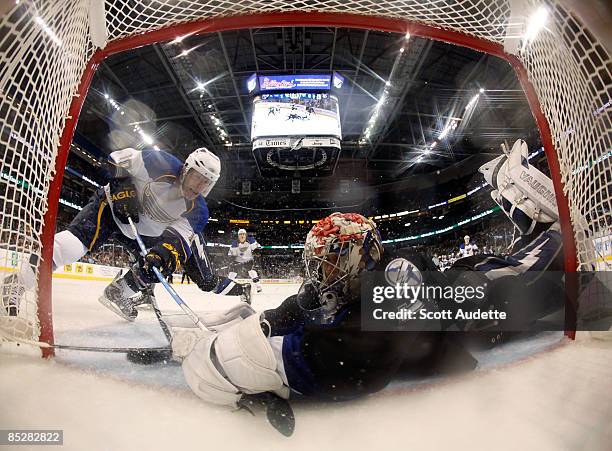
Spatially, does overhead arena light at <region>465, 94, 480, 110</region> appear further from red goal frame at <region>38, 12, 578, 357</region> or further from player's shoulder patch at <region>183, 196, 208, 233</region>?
player's shoulder patch at <region>183, 196, 208, 233</region>

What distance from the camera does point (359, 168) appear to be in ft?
4.91

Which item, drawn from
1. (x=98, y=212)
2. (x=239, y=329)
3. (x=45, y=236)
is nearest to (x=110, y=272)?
(x=98, y=212)

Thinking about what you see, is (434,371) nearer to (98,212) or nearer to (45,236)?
(45,236)

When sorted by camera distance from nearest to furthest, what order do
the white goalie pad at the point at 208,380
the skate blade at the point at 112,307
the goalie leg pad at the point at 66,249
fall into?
1. the white goalie pad at the point at 208,380
2. the goalie leg pad at the point at 66,249
3. the skate blade at the point at 112,307

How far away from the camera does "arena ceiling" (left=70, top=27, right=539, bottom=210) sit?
1343 mm

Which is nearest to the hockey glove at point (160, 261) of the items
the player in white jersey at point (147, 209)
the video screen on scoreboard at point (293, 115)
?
the player in white jersey at point (147, 209)

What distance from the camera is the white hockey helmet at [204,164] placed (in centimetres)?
134

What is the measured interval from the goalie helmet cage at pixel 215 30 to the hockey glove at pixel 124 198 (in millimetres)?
419

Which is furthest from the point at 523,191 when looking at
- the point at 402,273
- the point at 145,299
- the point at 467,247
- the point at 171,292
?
the point at 145,299

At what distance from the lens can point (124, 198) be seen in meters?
1.37

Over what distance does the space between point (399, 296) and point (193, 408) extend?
48 centimetres

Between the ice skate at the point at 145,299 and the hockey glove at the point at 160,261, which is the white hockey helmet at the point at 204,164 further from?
the ice skate at the point at 145,299

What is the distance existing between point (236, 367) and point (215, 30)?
0.95 m

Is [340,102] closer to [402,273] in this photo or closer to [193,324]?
[402,273]
